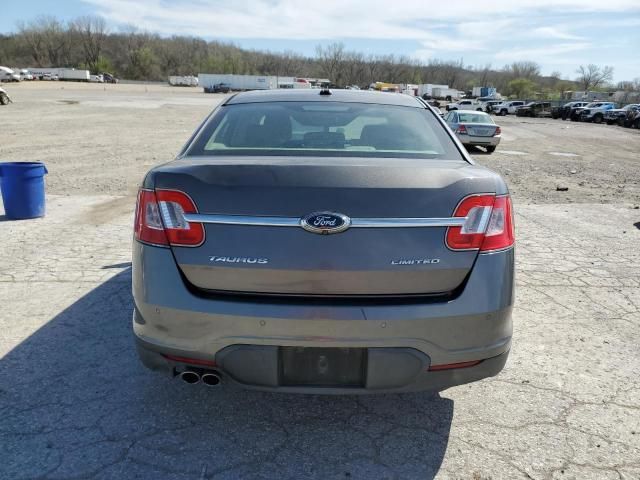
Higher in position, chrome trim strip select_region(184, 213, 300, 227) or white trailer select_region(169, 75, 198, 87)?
white trailer select_region(169, 75, 198, 87)

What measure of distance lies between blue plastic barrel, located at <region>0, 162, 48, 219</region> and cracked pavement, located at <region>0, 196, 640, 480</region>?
8.27ft

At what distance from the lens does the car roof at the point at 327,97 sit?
10.8 ft

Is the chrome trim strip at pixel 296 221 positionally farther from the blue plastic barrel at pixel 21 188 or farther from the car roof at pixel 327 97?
the blue plastic barrel at pixel 21 188

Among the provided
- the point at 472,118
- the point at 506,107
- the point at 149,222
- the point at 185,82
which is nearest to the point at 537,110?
the point at 506,107

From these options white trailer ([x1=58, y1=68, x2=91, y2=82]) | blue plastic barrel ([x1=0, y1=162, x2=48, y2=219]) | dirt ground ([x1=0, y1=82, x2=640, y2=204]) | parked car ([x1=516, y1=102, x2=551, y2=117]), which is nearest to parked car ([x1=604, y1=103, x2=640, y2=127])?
parked car ([x1=516, y1=102, x2=551, y2=117])

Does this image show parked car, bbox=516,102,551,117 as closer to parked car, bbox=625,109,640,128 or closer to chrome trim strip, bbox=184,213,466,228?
parked car, bbox=625,109,640,128

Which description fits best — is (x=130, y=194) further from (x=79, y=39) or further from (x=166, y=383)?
(x=79, y=39)

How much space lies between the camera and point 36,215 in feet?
21.2

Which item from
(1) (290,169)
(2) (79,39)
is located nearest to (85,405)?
(1) (290,169)

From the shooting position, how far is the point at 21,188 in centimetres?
623

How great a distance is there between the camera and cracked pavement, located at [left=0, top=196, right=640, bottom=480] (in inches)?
90.7

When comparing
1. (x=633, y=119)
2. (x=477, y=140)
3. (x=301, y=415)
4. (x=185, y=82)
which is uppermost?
(x=185, y=82)

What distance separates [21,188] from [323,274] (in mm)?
5700

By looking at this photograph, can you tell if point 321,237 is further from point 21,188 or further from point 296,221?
point 21,188
